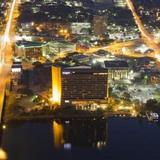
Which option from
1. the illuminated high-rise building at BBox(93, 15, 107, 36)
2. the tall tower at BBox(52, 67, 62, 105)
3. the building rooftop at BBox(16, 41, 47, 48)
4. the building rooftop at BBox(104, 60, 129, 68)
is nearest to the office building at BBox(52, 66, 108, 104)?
the tall tower at BBox(52, 67, 62, 105)

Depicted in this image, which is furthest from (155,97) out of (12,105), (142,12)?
(142,12)

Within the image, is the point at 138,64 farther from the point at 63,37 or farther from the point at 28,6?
the point at 28,6

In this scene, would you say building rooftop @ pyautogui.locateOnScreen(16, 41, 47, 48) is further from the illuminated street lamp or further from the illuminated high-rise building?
the illuminated street lamp

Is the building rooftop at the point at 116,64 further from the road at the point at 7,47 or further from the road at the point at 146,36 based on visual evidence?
the road at the point at 7,47

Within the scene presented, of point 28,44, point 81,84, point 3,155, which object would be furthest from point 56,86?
point 28,44

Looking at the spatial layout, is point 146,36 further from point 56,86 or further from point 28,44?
point 56,86
